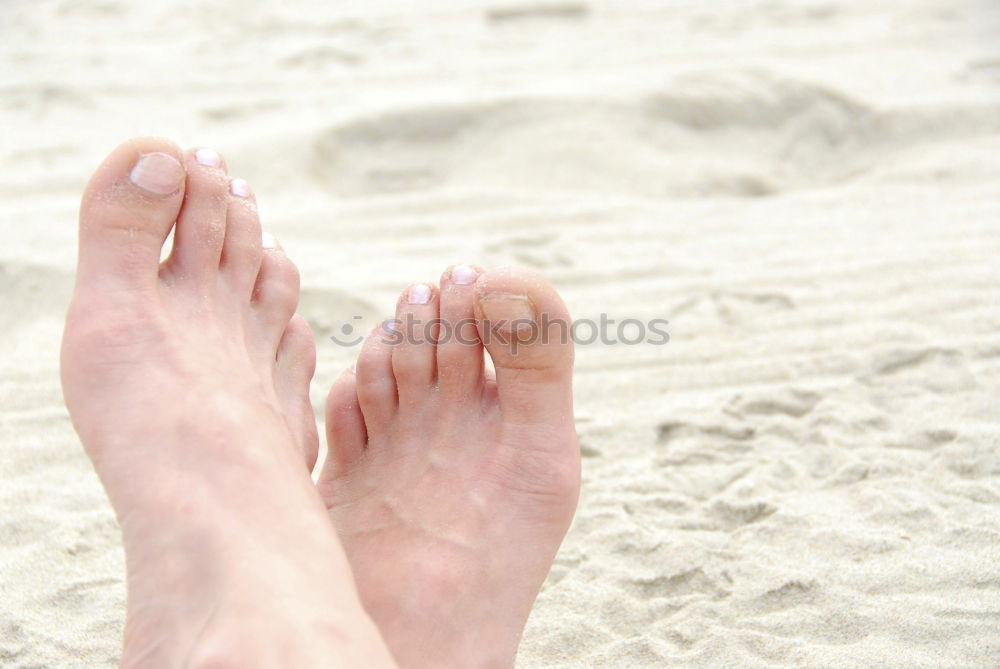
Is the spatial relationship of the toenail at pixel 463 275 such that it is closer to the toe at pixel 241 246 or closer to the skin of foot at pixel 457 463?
the skin of foot at pixel 457 463

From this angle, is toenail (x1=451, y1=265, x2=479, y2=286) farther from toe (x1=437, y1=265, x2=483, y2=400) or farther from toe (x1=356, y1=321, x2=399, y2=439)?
toe (x1=356, y1=321, x2=399, y2=439)

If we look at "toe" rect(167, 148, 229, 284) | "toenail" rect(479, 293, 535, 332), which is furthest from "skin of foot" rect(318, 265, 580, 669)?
"toe" rect(167, 148, 229, 284)

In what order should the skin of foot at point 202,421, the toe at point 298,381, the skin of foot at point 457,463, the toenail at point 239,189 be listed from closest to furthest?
1. the skin of foot at point 202,421
2. the skin of foot at point 457,463
3. the toe at point 298,381
4. the toenail at point 239,189

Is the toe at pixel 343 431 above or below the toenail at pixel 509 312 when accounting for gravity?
below

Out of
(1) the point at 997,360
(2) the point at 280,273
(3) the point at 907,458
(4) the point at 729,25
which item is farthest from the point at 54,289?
(4) the point at 729,25

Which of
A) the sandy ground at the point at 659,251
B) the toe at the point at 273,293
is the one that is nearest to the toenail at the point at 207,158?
the toe at the point at 273,293

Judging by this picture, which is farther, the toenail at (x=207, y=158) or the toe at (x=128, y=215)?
the toenail at (x=207, y=158)

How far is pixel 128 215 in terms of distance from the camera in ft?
4.37

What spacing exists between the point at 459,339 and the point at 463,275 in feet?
0.30

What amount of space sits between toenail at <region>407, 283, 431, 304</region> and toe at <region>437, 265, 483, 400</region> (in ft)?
0.10

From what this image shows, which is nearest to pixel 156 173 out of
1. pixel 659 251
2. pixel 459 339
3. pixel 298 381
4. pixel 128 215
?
pixel 128 215

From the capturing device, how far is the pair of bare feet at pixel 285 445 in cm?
101

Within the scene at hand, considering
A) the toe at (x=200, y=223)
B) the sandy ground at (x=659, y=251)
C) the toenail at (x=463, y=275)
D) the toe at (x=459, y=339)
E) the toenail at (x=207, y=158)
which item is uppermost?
the toenail at (x=207, y=158)

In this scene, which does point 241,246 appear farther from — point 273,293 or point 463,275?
point 463,275
